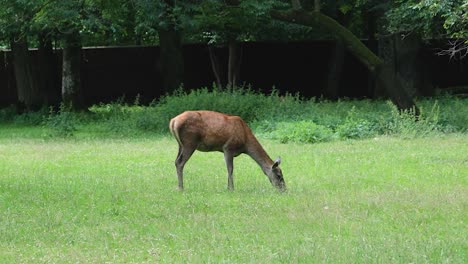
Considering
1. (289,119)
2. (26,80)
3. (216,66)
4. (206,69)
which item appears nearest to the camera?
(289,119)

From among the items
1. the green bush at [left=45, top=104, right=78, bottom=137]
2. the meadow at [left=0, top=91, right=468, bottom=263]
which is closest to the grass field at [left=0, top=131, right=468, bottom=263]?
the meadow at [left=0, top=91, right=468, bottom=263]

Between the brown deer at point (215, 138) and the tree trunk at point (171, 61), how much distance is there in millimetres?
15857

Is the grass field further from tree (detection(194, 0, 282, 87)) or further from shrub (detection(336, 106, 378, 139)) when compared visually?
tree (detection(194, 0, 282, 87))

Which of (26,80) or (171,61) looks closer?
(26,80)

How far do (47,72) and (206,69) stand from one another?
22.1 feet

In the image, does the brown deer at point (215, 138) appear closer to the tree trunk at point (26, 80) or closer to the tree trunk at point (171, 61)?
the tree trunk at point (171, 61)

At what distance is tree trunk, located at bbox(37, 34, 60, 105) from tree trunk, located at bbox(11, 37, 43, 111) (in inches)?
12.0

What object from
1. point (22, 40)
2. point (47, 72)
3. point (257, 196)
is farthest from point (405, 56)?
point (257, 196)

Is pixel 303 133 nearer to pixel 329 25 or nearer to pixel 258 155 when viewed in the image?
pixel 329 25

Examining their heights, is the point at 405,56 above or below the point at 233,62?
above

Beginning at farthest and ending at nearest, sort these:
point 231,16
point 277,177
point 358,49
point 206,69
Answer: point 206,69
point 231,16
point 358,49
point 277,177

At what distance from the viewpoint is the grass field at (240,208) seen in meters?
8.39

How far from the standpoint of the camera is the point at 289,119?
807 inches

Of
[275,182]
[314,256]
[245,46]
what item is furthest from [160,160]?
[245,46]
